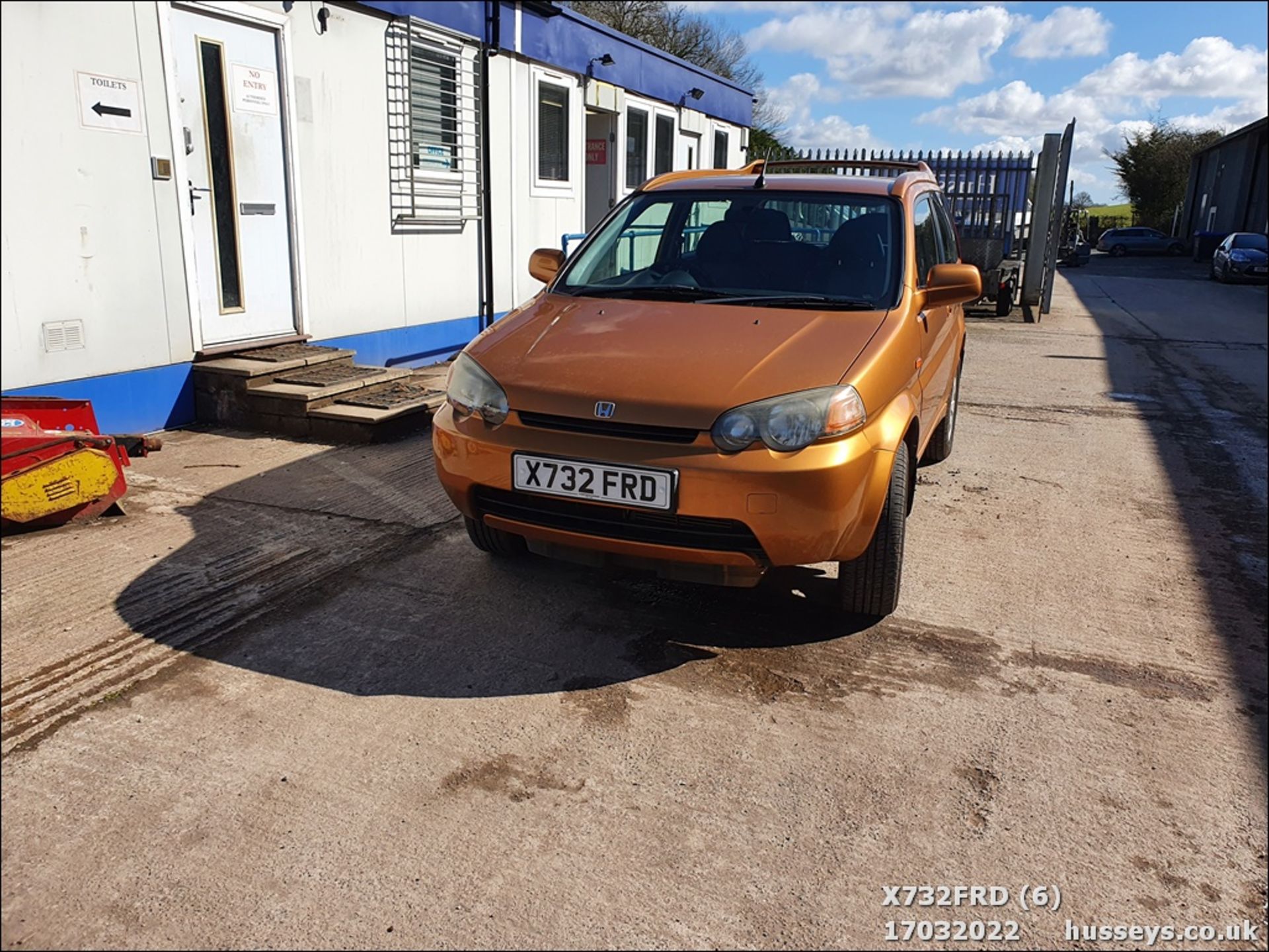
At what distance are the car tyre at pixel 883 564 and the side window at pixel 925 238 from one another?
1.03 m

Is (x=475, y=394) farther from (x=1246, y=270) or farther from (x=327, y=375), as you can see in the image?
(x=1246, y=270)

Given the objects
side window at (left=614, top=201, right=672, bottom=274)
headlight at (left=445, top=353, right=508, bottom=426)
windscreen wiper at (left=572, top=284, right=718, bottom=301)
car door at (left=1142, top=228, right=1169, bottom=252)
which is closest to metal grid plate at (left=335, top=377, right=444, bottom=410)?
side window at (left=614, top=201, right=672, bottom=274)

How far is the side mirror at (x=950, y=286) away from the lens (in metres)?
4.07

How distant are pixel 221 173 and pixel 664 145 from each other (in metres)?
8.41

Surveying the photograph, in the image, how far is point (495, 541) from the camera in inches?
161

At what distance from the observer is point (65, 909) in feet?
6.93

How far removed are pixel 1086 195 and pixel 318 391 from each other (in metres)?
57.4

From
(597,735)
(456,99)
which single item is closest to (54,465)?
(597,735)

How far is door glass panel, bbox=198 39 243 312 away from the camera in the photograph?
6.34 m

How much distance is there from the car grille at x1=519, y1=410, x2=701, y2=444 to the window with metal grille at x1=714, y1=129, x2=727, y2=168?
1360 cm

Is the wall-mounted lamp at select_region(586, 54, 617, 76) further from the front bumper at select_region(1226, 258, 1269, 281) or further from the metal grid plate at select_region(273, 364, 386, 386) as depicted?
the front bumper at select_region(1226, 258, 1269, 281)

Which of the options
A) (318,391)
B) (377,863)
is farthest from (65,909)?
(318,391)

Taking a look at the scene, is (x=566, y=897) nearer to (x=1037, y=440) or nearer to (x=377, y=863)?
(x=377, y=863)

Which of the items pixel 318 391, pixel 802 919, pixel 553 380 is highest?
pixel 553 380
